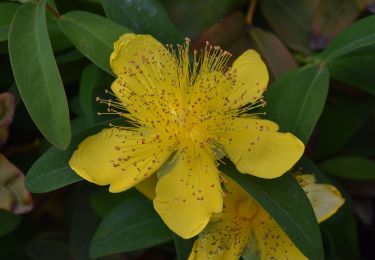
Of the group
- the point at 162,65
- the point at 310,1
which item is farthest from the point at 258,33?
the point at 162,65

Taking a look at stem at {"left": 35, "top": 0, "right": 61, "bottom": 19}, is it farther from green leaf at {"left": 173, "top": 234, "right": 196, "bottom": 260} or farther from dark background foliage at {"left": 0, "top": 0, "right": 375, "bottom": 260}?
green leaf at {"left": 173, "top": 234, "right": 196, "bottom": 260}

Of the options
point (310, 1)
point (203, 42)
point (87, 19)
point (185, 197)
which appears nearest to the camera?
point (185, 197)

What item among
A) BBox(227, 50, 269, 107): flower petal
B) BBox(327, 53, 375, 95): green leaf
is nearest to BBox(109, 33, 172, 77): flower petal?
BBox(227, 50, 269, 107): flower petal

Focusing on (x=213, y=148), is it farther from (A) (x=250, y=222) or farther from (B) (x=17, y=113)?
(B) (x=17, y=113)

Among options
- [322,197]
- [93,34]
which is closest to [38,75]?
[93,34]

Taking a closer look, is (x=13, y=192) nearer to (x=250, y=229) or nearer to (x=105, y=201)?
(x=105, y=201)

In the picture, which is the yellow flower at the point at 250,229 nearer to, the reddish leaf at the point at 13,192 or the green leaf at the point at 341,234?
the green leaf at the point at 341,234

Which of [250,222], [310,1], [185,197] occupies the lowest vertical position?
[250,222]

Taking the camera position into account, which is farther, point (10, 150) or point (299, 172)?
point (10, 150)

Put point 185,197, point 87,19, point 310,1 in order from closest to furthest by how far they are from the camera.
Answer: point 185,197 → point 87,19 → point 310,1

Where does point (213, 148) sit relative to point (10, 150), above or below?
above
